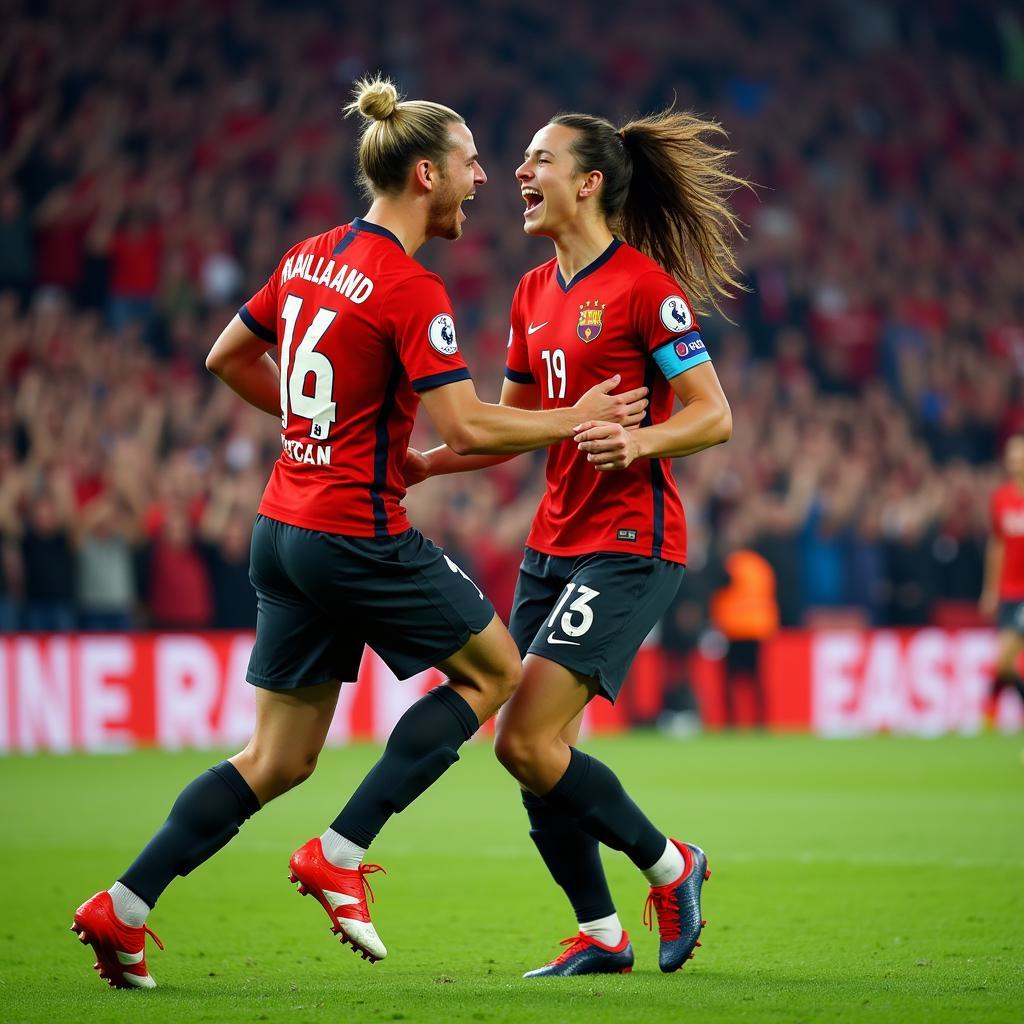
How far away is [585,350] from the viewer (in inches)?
204

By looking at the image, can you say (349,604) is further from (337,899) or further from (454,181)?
(454,181)

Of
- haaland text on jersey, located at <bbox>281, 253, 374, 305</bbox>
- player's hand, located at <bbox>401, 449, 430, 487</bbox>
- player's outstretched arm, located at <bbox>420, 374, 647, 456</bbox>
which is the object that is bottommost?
player's hand, located at <bbox>401, 449, 430, 487</bbox>

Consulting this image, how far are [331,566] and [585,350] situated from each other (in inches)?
43.0

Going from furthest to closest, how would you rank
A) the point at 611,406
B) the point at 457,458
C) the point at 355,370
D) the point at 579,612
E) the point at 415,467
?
1. the point at 457,458
2. the point at 415,467
3. the point at 579,612
4. the point at 611,406
5. the point at 355,370

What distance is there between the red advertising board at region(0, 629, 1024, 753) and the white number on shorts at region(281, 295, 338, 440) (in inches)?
374

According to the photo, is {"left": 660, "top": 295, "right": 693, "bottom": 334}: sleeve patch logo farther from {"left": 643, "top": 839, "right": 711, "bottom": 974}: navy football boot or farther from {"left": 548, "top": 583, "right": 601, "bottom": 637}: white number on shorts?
{"left": 643, "top": 839, "right": 711, "bottom": 974}: navy football boot

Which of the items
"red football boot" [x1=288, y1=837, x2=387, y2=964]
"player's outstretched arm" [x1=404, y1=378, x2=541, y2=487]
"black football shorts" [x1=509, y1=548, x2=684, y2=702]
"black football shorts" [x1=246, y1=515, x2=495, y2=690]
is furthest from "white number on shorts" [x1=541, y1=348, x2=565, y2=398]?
"red football boot" [x1=288, y1=837, x2=387, y2=964]

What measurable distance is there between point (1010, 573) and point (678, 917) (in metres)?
8.95

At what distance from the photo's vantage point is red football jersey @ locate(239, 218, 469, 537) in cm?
462

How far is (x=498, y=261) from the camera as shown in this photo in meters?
19.6

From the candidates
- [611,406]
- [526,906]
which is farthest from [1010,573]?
[611,406]

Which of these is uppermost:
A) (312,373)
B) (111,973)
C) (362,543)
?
(312,373)

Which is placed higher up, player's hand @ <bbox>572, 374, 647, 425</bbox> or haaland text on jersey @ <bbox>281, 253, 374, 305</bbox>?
haaland text on jersey @ <bbox>281, 253, 374, 305</bbox>

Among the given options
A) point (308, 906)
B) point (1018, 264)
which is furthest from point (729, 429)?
point (1018, 264)
